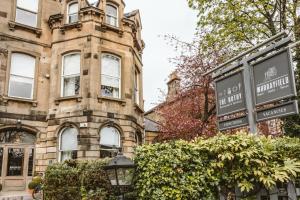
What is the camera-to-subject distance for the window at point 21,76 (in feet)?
51.1

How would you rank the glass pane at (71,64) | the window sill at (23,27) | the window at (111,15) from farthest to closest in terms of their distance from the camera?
the window at (111,15), the glass pane at (71,64), the window sill at (23,27)

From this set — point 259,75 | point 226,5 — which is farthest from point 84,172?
point 226,5

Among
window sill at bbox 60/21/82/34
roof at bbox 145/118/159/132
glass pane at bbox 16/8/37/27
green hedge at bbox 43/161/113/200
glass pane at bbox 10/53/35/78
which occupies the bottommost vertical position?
green hedge at bbox 43/161/113/200

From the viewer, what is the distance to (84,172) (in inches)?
358

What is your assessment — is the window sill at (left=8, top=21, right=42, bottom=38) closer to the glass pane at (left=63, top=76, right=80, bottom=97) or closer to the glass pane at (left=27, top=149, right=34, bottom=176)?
the glass pane at (left=63, top=76, right=80, bottom=97)

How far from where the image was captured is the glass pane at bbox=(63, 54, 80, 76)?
16281 mm

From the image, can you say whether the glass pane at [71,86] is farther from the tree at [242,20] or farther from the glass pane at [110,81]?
the tree at [242,20]

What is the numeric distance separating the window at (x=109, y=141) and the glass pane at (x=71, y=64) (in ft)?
11.8

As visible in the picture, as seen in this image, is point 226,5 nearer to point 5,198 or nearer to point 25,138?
point 25,138

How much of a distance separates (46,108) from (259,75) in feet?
→ 40.7

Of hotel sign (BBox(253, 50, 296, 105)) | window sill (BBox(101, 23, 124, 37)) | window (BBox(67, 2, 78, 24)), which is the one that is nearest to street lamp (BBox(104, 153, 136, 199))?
hotel sign (BBox(253, 50, 296, 105))

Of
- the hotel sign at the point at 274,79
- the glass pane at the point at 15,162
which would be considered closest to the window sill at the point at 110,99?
the glass pane at the point at 15,162

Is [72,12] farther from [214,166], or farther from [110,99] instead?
[214,166]

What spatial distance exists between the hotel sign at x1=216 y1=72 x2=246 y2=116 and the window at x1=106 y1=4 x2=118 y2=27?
11.2 meters
